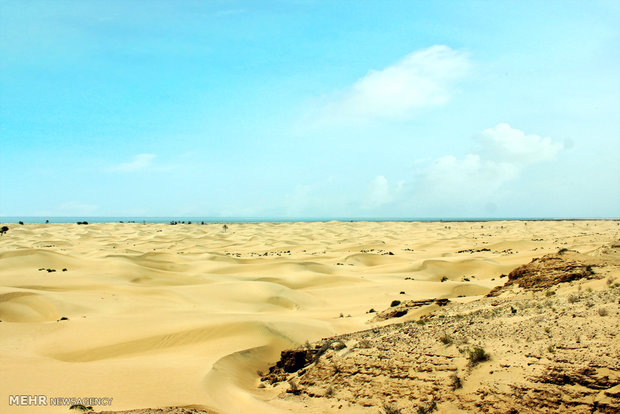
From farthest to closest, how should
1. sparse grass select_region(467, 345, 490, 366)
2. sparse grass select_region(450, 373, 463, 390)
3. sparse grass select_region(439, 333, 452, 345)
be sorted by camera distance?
sparse grass select_region(439, 333, 452, 345)
sparse grass select_region(467, 345, 490, 366)
sparse grass select_region(450, 373, 463, 390)

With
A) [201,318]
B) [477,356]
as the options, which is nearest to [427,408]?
[477,356]

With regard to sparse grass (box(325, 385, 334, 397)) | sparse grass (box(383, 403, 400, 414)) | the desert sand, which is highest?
sparse grass (box(383, 403, 400, 414))

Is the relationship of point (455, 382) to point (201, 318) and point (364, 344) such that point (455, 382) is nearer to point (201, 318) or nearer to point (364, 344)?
point (364, 344)

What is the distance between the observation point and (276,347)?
7.92 metres

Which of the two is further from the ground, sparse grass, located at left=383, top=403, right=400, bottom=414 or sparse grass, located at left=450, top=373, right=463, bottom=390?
sparse grass, located at left=450, top=373, right=463, bottom=390

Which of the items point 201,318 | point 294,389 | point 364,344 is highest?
point 364,344

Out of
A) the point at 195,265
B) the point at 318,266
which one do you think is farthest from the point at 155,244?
the point at 318,266

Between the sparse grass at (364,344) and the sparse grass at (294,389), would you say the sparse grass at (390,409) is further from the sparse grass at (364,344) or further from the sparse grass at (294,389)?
the sparse grass at (364,344)

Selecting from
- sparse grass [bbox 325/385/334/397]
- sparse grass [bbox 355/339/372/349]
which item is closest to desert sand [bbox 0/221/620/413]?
sparse grass [bbox 325/385/334/397]

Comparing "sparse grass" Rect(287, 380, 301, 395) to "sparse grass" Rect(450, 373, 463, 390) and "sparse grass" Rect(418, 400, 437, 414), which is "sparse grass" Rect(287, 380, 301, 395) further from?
"sparse grass" Rect(450, 373, 463, 390)

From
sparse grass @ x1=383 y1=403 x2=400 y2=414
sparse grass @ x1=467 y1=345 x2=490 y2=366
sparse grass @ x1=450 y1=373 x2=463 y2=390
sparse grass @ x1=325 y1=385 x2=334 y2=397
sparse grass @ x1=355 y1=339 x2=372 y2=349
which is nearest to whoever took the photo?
sparse grass @ x1=383 y1=403 x2=400 y2=414

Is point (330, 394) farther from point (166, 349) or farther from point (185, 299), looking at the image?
point (185, 299)

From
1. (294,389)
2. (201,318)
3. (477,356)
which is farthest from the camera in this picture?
(201,318)

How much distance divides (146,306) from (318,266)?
9.47 m
